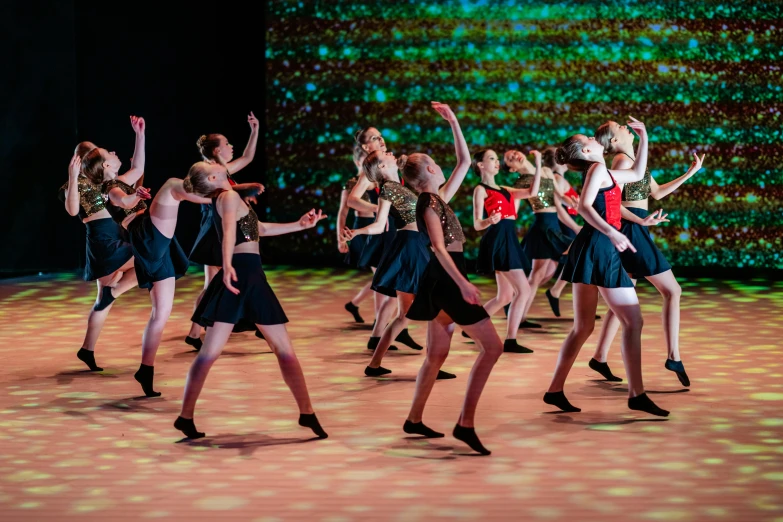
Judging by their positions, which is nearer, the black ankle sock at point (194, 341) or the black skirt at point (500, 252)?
the black skirt at point (500, 252)

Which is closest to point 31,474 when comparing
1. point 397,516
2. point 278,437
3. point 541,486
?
point 278,437

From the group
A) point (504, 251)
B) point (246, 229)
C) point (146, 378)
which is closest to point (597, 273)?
point (246, 229)

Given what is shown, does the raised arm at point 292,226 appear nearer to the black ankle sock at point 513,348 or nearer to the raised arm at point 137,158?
the raised arm at point 137,158

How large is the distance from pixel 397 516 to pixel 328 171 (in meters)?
7.89

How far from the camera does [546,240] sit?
7801 millimetres

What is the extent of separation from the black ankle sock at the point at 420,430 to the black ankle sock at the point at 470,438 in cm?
22

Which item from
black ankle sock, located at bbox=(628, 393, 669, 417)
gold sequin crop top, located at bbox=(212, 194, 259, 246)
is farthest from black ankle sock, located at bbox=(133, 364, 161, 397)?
black ankle sock, located at bbox=(628, 393, 669, 417)

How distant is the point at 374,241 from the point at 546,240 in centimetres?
135

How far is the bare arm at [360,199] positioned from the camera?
6750 mm

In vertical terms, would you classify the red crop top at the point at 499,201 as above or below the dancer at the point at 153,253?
above

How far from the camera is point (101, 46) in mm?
11219

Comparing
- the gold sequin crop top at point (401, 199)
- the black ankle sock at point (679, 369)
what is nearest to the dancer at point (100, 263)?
the gold sequin crop top at point (401, 199)

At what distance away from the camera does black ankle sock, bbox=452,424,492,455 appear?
4559 millimetres

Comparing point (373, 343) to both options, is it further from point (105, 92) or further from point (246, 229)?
point (105, 92)
